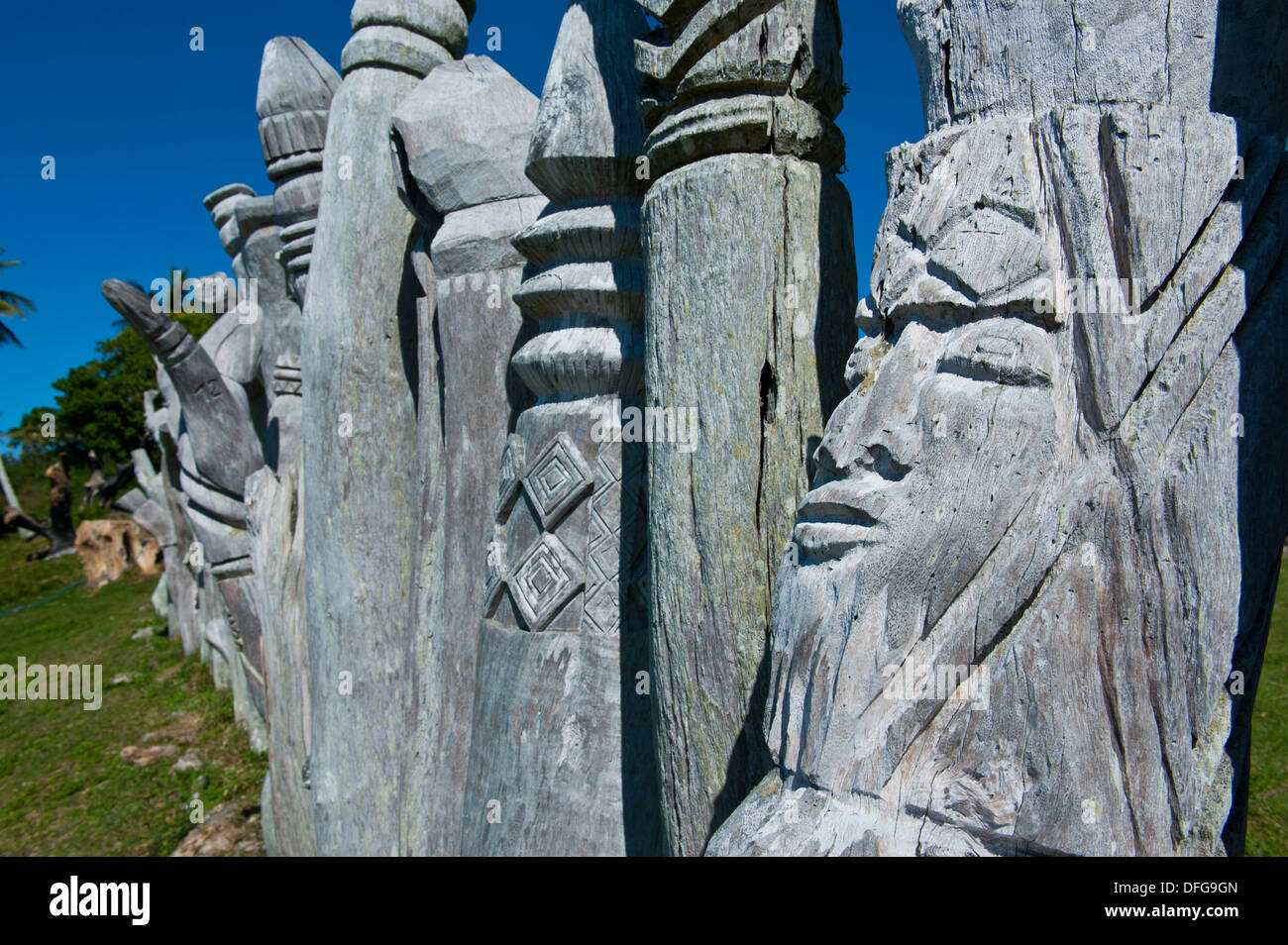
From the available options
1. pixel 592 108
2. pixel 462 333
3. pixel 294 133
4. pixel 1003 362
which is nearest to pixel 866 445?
pixel 1003 362

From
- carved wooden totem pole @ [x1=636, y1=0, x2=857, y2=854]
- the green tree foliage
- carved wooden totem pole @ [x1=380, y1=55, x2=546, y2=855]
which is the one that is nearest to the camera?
carved wooden totem pole @ [x1=636, y1=0, x2=857, y2=854]

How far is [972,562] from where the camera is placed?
1.29 meters

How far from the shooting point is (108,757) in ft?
21.1

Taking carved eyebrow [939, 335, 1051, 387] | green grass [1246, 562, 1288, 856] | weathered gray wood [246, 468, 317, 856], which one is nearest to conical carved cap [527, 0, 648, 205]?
carved eyebrow [939, 335, 1051, 387]

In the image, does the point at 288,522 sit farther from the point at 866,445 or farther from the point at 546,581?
the point at 866,445

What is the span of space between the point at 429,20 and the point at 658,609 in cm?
215

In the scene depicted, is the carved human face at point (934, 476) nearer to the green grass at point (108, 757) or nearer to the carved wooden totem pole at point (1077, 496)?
the carved wooden totem pole at point (1077, 496)

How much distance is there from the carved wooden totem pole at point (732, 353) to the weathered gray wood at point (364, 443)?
4.21 feet

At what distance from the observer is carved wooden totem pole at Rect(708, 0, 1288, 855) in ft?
4.15

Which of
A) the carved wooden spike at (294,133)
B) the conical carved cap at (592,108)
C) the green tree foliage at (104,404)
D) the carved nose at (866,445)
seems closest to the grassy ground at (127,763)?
the carved nose at (866,445)

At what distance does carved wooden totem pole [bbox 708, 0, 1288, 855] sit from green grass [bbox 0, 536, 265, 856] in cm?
492

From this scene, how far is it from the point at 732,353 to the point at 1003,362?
0.52 metres

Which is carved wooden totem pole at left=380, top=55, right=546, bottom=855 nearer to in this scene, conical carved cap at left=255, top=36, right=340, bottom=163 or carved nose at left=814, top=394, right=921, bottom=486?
conical carved cap at left=255, top=36, right=340, bottom=163

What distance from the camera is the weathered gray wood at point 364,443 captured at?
109 inches
